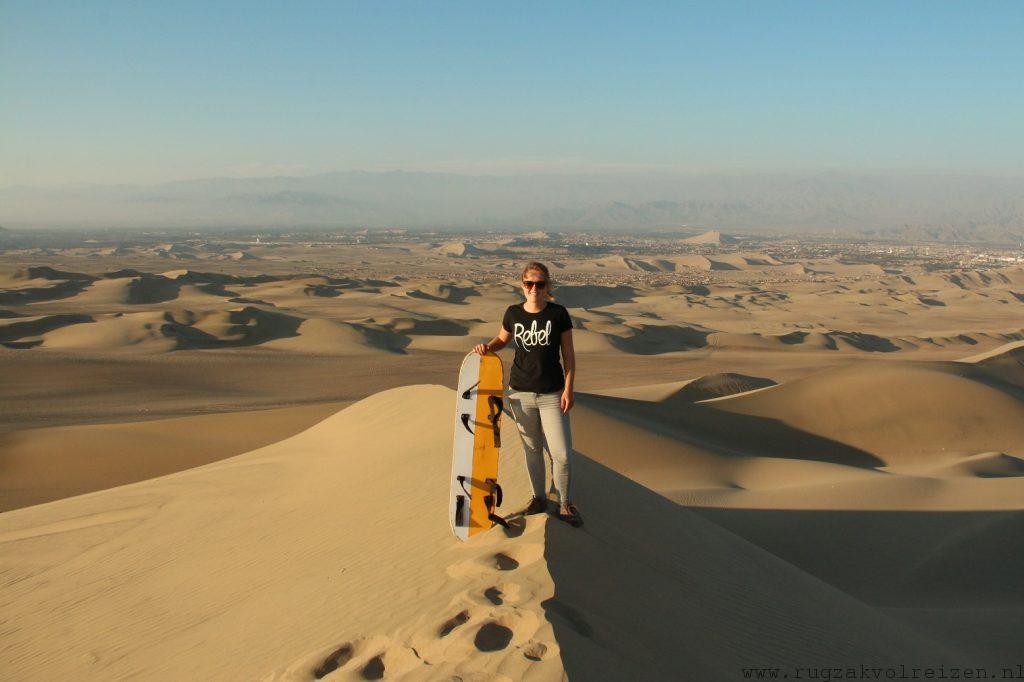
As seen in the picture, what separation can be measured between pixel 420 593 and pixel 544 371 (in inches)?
57.2

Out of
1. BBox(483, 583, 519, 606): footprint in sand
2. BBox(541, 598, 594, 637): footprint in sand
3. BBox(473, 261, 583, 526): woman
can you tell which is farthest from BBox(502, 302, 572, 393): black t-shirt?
BBox(541, 598, 594, 637): footprint in sand

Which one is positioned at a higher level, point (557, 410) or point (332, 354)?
point (557, 410)

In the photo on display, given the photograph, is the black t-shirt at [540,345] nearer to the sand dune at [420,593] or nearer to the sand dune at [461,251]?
the sand dune at [420,593]

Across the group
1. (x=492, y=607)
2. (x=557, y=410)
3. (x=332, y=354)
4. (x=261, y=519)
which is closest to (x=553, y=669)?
(x=492, y=607)

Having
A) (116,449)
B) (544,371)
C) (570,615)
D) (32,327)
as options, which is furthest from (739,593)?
(32,327)

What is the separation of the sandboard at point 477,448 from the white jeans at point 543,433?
0.25 meters

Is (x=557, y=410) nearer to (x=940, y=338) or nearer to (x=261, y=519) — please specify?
(x=261, y=519)

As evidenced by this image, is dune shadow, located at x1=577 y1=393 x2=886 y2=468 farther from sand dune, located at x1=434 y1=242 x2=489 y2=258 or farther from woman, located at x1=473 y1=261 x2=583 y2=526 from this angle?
sand dune, located at x1=434 y1=242 x2=489 y2=258

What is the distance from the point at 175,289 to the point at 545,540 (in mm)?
50380

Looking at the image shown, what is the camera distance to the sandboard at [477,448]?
503 centimetres

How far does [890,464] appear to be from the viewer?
48.9ft

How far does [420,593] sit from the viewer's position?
4387mm

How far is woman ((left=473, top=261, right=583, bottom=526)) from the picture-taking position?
15.6 ft

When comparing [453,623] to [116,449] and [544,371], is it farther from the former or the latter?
[116,449]
